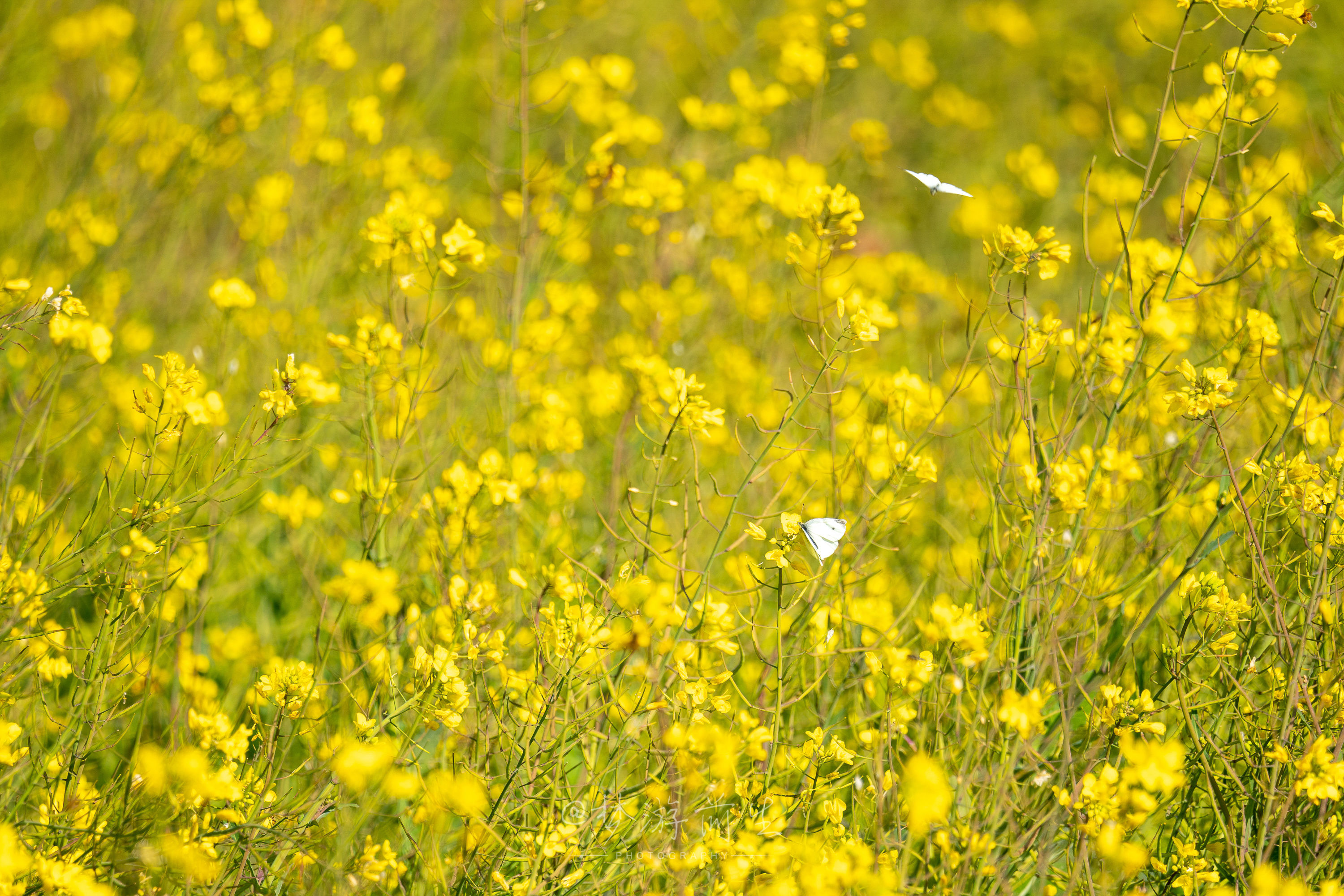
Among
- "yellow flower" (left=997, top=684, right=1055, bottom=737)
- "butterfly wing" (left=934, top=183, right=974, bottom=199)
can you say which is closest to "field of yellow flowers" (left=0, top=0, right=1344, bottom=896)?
"yellow flower" (left=997, top=684, right=1055, bottom=737)

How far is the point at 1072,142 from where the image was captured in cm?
722

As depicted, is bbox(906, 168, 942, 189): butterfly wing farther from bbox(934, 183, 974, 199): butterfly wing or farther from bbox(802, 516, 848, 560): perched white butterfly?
bbox(802, 516, 848, 560): perched white butterfly

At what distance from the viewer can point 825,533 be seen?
1.58m

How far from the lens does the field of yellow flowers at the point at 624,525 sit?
1.65 meters

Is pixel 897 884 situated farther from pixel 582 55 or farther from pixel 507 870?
pixel 582 55

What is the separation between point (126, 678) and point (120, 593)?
175 mm

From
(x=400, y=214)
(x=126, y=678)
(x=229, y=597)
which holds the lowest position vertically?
(x=229, y=597)

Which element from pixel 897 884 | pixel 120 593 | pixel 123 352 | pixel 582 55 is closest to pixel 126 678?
pixel 120 593

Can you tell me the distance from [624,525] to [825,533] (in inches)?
46.6

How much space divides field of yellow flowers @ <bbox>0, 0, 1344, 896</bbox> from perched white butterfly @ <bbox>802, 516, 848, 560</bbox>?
0.01m

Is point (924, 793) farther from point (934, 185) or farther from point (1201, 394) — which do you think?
point (934, 185)

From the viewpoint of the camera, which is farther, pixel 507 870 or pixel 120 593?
pixel 507 870


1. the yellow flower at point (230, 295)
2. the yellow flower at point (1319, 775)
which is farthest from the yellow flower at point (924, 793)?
the yellow flower at point (230, 295)

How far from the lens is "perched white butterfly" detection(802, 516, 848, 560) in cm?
158
